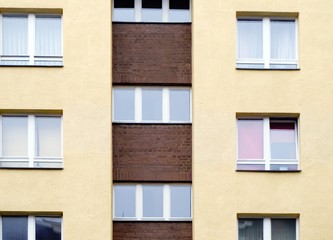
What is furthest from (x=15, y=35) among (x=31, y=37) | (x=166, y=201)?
(x=166, y=201)

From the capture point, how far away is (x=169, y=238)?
66.9 feet

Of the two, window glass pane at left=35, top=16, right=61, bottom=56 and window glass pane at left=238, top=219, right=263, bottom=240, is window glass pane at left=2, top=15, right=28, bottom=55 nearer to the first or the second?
window glass pane at left=35, top=16, right=61, bottom=56

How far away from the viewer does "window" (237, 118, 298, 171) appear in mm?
20688

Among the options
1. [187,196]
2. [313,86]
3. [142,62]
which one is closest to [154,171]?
[187,196]

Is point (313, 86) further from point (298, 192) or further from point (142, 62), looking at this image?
point (142, 62)

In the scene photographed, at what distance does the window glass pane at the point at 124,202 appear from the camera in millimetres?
20578

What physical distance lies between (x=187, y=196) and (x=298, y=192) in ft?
8.83

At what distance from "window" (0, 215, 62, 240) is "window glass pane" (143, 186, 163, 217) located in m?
2.12

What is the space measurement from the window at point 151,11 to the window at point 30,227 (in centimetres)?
531

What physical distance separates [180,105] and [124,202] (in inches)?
110

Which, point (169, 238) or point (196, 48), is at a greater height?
point (196, 48)

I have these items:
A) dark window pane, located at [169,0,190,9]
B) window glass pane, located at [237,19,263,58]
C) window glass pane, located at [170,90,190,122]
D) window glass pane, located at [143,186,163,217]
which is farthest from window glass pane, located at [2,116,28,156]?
window glass pane, located at [237,19,263,58]

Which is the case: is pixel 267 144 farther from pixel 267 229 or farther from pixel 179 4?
pixel 179 4

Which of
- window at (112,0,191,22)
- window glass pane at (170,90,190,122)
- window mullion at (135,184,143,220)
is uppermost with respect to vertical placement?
window at (112,0,191,22)
